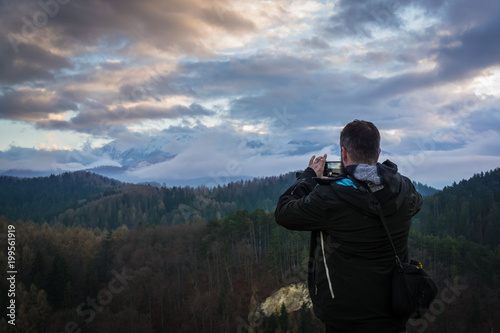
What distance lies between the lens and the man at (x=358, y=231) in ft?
11.1

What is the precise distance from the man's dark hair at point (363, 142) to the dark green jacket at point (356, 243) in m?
0.17

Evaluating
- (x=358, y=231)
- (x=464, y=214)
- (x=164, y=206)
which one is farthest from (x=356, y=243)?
(x=164, y=206)

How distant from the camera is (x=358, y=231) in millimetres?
3391

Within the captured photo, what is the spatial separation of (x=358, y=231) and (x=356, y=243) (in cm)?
13

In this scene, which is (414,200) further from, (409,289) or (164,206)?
(164,206)

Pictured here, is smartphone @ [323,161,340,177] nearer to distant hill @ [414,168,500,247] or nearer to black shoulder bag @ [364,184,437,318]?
black shoulder bag @ [364,184,437,318]

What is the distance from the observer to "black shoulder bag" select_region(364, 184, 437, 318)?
3266mm

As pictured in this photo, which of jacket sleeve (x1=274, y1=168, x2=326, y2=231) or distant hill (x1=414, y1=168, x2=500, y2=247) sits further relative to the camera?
distant hill (x1=414, y1=168, x2=500, y2=247)

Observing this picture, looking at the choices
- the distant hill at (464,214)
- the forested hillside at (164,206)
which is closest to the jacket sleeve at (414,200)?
the distant hill at (464,214)

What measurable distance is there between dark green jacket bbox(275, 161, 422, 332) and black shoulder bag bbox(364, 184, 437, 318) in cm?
8

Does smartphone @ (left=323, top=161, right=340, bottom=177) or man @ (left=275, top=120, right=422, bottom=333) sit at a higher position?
smartphone @ (left=323, top=161, right=340, bottom=177)

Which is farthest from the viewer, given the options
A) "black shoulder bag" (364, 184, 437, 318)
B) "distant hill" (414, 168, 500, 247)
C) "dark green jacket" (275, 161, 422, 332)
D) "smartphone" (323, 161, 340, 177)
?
"distant hill" (414, 168, 500, 247)

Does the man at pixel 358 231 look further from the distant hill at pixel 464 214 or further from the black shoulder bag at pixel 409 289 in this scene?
the distant hill at pixel 464 214

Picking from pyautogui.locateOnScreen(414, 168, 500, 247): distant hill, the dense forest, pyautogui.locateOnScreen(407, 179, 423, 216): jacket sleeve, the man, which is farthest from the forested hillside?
the man
